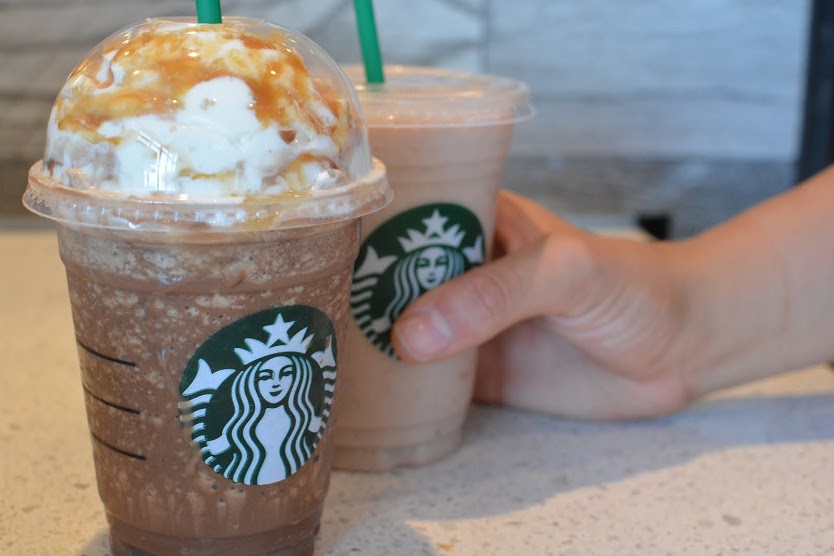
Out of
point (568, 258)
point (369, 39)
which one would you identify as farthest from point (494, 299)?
point (369, 39)

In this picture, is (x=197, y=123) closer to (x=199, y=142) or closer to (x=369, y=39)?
(x=199, y=142)

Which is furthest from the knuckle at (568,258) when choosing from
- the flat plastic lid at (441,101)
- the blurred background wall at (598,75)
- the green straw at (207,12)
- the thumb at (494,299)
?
the blurred background wall at (598,75)

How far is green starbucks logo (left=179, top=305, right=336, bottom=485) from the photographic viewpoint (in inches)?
27.2

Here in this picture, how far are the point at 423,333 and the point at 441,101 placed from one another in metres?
0.23

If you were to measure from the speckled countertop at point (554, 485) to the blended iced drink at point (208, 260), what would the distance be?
129mm

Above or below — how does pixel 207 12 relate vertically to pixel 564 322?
above

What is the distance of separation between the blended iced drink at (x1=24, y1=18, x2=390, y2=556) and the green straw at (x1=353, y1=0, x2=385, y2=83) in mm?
166

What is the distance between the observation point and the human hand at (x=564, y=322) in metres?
0.94

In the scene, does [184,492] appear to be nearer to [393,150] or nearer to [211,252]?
[211,252]

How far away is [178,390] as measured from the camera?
27.4 inches

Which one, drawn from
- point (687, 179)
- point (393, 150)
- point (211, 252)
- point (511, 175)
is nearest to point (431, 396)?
point (393, 150)

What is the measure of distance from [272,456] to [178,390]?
95 millimetres

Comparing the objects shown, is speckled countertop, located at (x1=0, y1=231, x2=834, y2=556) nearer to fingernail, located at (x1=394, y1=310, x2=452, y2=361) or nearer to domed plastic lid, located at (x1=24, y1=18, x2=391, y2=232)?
fingernail, located at (x1=394, y1=310, x2=452, y2=361)

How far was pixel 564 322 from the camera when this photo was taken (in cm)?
107
